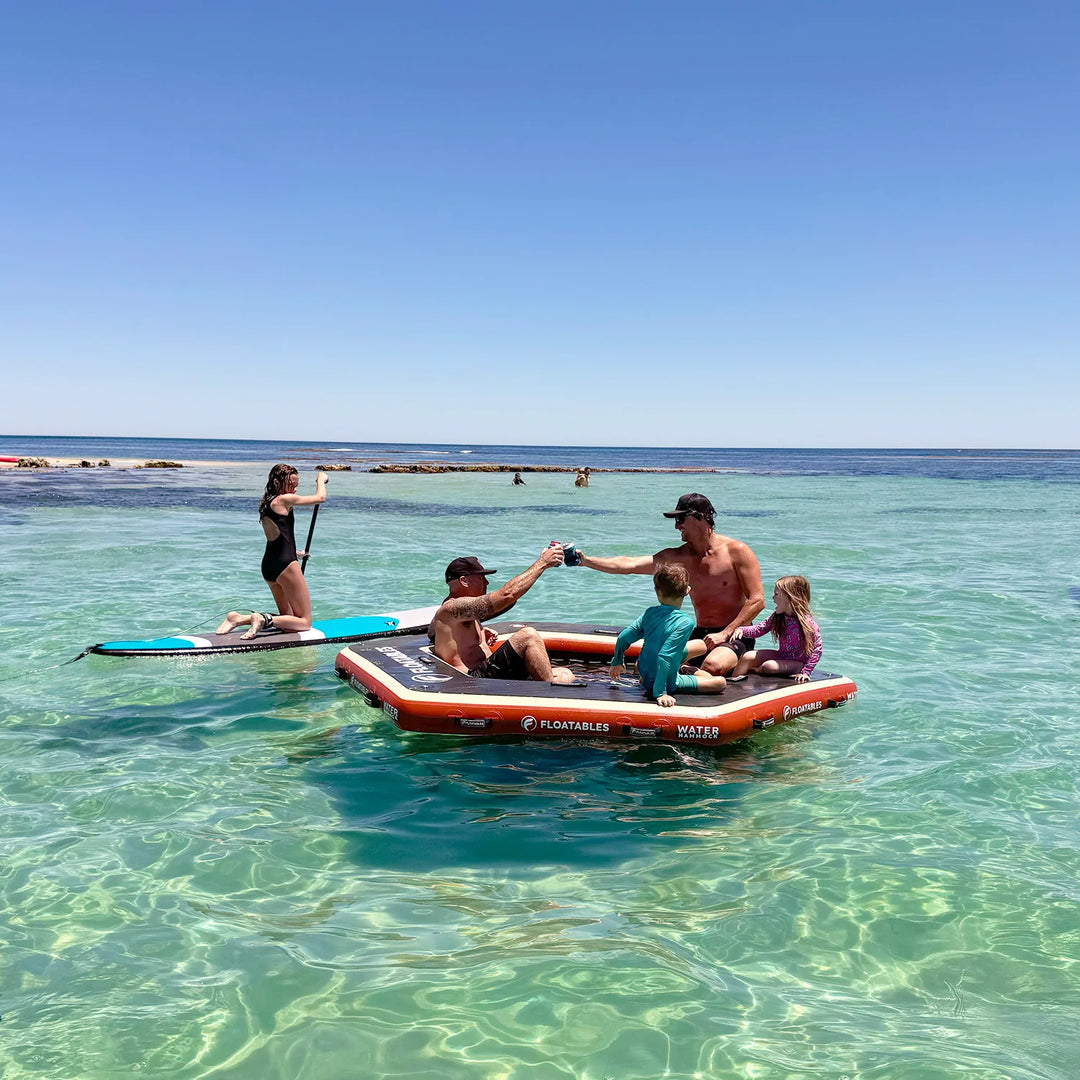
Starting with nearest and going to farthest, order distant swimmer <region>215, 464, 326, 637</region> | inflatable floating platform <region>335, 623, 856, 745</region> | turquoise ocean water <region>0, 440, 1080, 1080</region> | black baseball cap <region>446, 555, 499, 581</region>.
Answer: turquoise ocean water <region>0, 440, 1080, 1080</region> → inflatable floating platform <region>335, 623, 856, 745</region> → black baseball cap <region>446, 555, 499, 581</region> → distant swimmer <region>215, 464, 326, 637</region>

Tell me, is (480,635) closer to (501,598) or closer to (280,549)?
(501,598)

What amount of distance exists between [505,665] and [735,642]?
211 cm

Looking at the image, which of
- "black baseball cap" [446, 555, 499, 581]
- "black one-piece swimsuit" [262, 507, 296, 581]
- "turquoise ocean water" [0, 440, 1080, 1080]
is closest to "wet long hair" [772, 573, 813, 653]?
"turquoise ocean water" [0, 440, 1080, 1080]

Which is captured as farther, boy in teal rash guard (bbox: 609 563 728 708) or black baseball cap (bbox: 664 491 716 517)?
black baseball cap (bbox: 664 491 716 517)

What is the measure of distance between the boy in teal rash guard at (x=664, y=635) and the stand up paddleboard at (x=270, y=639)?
4.40 meters

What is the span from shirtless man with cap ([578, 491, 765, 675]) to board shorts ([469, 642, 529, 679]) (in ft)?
3.58

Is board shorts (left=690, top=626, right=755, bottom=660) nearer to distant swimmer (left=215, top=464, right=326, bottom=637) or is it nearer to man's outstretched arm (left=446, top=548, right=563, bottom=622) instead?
man's outstretched arm (left=446, top=548, right=563, bottom=622)

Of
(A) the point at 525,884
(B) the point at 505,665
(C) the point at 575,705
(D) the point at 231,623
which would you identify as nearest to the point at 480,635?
(B) the point at 505,665

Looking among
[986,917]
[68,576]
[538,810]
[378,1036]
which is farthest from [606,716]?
[68,576]

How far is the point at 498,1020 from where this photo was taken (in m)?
3.99

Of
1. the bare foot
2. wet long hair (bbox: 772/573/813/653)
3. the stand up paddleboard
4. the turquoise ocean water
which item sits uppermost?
wet long hair (bbox: 772/573/813/653)

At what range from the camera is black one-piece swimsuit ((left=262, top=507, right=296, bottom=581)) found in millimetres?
10070

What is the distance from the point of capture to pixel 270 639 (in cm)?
1024

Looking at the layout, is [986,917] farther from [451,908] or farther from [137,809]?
[137,809]
